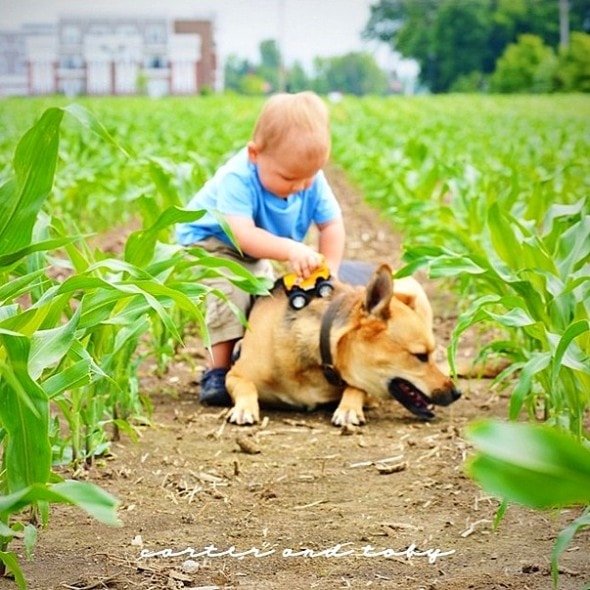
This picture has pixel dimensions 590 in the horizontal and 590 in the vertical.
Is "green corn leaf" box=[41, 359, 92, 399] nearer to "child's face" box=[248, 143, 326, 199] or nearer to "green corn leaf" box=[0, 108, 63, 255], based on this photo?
"green corn leaf" box=[0, 108, 63, 255]

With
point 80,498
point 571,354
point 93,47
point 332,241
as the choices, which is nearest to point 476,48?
point 93,47

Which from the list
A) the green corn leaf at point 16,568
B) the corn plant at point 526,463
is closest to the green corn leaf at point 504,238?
the green corn leaf at point 16,568

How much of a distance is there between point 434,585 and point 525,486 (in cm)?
136

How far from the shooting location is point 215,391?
14.7 ft

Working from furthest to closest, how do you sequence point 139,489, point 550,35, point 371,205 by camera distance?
point 550,35 < point 371,205 < point 139,489

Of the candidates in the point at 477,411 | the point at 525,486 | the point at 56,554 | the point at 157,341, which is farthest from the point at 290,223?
the point at 525,486

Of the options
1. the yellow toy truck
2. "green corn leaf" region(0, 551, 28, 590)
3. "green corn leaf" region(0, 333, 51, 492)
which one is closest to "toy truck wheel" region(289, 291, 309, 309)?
the yellow toy truck

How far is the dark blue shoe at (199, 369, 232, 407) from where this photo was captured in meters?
4.48

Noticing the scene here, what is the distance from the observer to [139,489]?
10.8 ft

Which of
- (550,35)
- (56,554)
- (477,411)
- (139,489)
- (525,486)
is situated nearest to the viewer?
(525,486)

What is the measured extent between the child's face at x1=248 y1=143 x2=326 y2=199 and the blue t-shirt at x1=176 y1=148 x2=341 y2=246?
0.16 feet

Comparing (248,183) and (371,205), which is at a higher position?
(248,183)

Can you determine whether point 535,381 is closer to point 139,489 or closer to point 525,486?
point 139,489

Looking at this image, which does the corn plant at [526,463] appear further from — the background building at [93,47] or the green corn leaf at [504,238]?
the background building at [93,47]
